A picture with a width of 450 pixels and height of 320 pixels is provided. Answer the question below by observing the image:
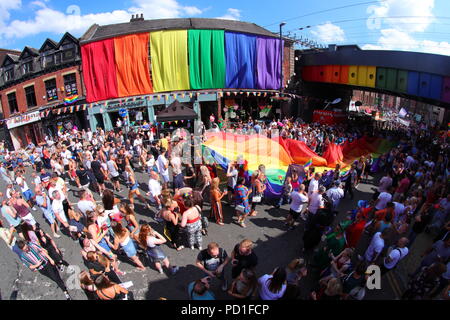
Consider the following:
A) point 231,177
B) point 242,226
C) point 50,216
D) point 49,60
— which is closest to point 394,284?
point 242,226

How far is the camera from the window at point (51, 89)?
2036cm

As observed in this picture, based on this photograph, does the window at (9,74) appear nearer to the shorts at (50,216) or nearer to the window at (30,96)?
the window at (30,96)

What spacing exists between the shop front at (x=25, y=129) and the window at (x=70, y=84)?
2.96 meters

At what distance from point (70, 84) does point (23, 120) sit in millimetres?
5002

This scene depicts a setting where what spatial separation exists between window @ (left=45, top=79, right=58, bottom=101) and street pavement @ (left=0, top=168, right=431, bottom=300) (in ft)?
52.9

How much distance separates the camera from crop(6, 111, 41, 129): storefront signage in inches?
800

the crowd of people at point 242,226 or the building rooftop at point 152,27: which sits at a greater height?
the building rooftop at point 152,27

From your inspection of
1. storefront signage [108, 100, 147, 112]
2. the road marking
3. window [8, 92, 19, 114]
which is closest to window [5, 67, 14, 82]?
window [8, 92, 19, 114]

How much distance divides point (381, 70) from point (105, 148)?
18827 mm

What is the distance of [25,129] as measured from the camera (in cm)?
2239

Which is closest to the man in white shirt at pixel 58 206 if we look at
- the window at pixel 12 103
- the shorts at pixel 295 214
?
the shorts at pixel 295 214

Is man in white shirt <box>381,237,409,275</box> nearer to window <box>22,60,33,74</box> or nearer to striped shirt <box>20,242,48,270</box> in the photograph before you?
striped shirt <box>20,242,48,270</box>
